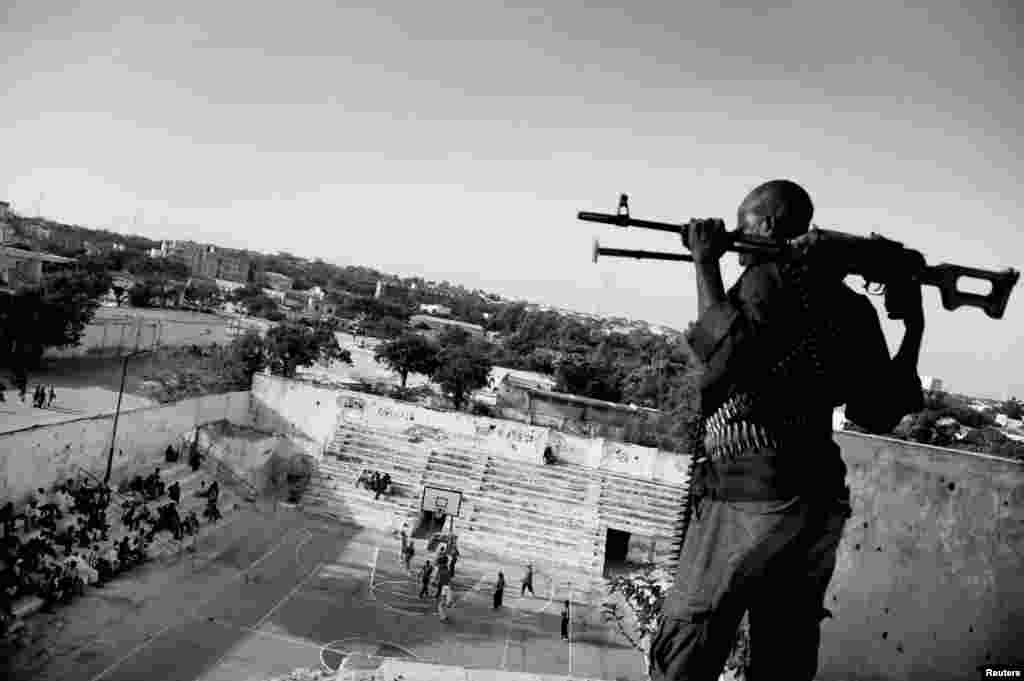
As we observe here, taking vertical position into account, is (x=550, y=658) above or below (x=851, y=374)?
below

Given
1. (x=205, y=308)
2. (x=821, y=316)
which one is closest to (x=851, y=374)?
(x=821, y=316)

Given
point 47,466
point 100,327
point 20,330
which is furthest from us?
point 100,327

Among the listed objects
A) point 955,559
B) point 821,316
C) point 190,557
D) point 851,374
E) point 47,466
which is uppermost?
point 821,316

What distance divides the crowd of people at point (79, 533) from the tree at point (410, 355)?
2256 centimetres

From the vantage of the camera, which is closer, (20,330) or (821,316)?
(821,316)

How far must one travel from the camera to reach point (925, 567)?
8.83m

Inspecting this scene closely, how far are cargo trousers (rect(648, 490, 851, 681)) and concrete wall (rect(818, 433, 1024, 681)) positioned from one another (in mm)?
7082

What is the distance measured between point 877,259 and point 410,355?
38761mm

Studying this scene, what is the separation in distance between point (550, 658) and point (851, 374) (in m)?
12.9

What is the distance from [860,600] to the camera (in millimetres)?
9000

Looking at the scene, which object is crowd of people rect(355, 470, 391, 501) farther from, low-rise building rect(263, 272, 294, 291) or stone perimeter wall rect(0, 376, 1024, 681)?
low-rise building rect(263, 272, 294, 291)

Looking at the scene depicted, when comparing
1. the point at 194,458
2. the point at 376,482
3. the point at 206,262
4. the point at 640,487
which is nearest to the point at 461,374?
the point at 376,482

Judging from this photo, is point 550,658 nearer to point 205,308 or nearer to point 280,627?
point 280,627

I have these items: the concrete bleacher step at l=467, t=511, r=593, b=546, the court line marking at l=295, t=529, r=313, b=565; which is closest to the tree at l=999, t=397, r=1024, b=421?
the concrete bleacher step at l=467, t=511, r=593, b=546
